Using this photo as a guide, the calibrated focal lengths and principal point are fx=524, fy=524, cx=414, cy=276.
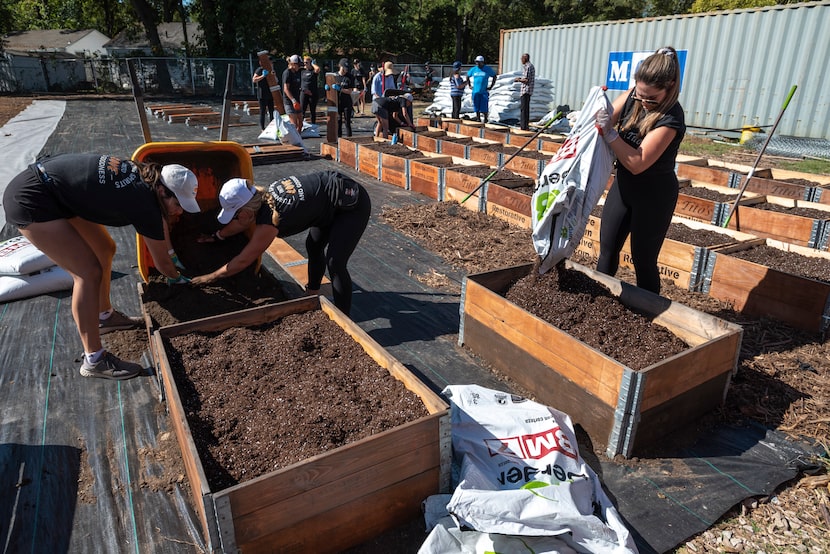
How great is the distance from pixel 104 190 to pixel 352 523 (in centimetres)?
205

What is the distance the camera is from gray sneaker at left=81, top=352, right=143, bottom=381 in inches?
118

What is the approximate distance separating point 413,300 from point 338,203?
1199 millimetres

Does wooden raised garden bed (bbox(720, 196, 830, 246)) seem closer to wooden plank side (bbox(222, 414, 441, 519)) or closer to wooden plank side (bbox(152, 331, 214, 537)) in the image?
wooden plank side (bbox(222, 414, 441, 519))

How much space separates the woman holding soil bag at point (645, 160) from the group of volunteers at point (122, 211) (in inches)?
62.1

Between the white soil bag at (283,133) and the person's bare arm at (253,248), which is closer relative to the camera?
the person's bare arm at (253,248)

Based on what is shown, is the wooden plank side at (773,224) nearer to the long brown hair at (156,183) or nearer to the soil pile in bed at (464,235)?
the soil pile in bed at (464,235)

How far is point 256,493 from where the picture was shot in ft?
5.55

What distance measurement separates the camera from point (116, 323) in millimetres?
3482

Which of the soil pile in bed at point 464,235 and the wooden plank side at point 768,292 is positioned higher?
the wooden plank side at point 768,292

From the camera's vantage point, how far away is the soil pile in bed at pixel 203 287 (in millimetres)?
3281

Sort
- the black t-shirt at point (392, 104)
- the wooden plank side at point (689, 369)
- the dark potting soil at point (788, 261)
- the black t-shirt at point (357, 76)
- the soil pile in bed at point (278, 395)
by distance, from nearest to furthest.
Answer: the soil pile in bed at point (278, 395) → the wooden plank side at point (689, 369) → the dark potting soil at point (788, 261) → the black t-shirt at point (392, 104) → the black t-shirt at point (357, 76)

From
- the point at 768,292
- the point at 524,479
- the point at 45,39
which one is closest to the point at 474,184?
the point at 768,292

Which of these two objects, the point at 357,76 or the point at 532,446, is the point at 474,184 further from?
the point at 357,76

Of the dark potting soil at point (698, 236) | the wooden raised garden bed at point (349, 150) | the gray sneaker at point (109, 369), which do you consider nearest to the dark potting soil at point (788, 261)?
the dark potting soil at point (698, 236)
